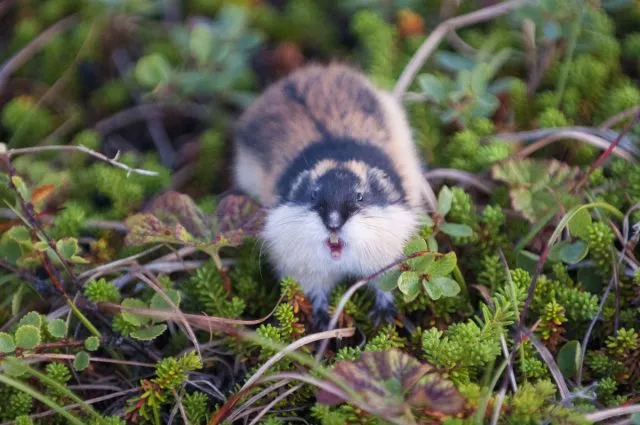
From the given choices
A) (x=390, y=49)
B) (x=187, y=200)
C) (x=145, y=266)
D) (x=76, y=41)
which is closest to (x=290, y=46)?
(x=390, y=49)

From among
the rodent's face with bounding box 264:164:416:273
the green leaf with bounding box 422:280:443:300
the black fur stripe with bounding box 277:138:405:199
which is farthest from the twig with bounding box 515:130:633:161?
the green leaf with bounding box 422:280:443:300

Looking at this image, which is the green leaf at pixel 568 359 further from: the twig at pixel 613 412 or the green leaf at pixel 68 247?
the green leaf at pixel 68 247

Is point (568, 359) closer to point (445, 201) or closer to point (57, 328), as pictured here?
point (445, 201)

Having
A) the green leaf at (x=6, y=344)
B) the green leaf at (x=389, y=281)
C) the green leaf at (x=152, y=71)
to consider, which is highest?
the green leaf at (x=152, y=71)

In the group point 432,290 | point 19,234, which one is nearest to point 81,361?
point 19,234

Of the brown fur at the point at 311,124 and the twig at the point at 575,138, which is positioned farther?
the brown fur at the point at 311,124

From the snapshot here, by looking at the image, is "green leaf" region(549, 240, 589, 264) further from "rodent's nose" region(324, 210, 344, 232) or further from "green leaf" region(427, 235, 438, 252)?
"rodent's nose" region(324, 210, 344, 232)

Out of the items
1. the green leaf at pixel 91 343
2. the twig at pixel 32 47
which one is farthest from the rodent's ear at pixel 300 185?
the twig at pixel 32 47
